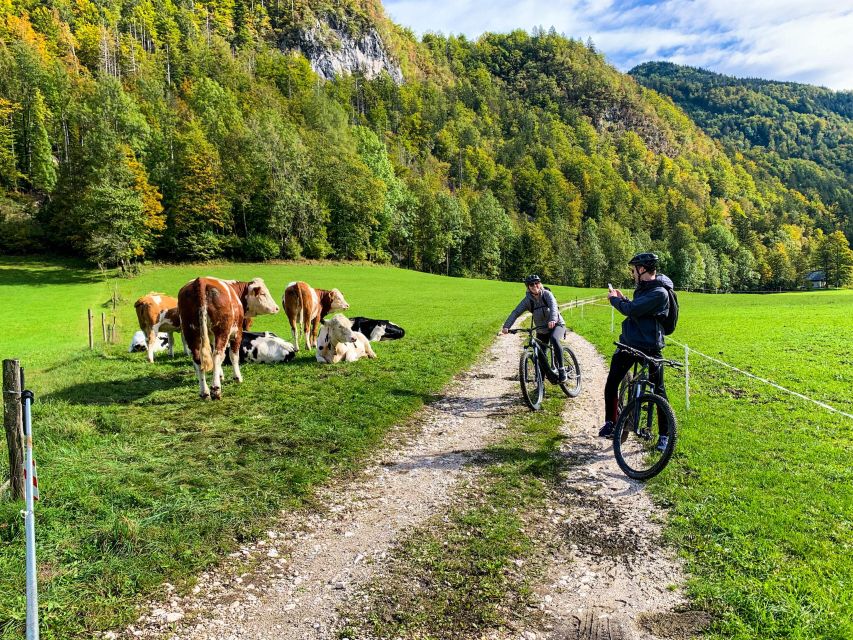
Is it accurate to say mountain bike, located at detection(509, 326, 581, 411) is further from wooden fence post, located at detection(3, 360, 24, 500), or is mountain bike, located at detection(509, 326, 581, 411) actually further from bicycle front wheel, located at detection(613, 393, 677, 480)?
wooden fence post, located at detection(3, 360, 24, 500)

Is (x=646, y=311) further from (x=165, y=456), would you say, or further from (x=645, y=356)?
(x=165, y=456)

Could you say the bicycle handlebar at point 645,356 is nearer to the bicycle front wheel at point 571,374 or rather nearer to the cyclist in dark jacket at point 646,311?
the cyclist in dark jacket at point 646,311

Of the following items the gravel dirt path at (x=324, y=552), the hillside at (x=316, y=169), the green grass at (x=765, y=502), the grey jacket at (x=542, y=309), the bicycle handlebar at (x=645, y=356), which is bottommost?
the gravel dirt path at (x=324, y=552)

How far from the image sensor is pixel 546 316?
34.6ft

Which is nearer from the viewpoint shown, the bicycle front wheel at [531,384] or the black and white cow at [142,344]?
the bicycle front wheel at [531,384]

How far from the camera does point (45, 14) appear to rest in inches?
4141

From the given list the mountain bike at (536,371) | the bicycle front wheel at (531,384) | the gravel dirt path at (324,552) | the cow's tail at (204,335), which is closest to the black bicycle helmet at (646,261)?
the mountain bike at (536,371)

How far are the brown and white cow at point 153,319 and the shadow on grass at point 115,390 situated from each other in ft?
10.0

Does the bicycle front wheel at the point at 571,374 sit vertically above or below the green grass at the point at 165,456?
above

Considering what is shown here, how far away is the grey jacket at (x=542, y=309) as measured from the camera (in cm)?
1041

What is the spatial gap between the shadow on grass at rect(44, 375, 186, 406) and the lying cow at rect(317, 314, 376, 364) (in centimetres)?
413

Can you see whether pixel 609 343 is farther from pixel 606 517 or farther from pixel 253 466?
pixel 253 466

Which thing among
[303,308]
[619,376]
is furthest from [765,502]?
[303,308]

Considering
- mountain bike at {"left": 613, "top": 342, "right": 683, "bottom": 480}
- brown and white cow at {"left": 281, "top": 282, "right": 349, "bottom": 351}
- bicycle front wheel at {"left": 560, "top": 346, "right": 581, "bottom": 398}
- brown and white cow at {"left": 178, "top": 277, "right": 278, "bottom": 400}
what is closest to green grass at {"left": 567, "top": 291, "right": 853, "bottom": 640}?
mountain bike at {"left": 613, "top": 342, "right": 683, "bottom": 480}
